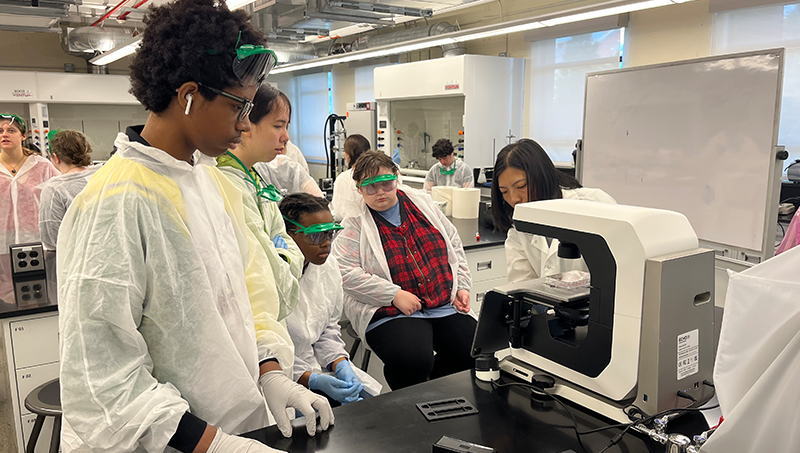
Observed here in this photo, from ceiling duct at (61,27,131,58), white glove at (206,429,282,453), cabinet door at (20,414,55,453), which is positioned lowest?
cabinet door at (20,414,55,453)

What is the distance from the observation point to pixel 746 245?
2.66m

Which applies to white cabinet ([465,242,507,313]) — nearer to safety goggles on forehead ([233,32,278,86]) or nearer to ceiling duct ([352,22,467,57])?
safety goggles on forehead ([233,32,278,86])

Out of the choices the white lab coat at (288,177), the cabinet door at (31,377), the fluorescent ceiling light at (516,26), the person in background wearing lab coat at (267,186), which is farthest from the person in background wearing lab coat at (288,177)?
the cabinet door at (31,377)

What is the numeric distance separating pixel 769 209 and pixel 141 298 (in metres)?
2.78

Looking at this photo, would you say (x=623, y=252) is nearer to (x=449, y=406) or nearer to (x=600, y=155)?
(x=449, y=406)

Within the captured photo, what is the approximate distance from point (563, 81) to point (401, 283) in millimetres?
3478

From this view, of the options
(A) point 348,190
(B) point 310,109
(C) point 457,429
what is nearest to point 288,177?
(A) point 348,190

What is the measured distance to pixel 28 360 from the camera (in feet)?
6.82

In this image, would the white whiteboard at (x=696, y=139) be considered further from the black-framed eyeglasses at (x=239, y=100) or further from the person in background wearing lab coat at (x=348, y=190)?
the black-framed eyeglasses at (x=239, y=100)

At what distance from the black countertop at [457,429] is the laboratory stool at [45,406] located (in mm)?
1079

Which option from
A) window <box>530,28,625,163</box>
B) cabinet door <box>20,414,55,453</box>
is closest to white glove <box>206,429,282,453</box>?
cabinet door <box>20,414,55,453</box>

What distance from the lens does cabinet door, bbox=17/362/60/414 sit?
81.7 inches

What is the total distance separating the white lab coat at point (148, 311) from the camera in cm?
84

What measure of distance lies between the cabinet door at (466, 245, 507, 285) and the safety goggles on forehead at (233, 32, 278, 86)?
224 cm
